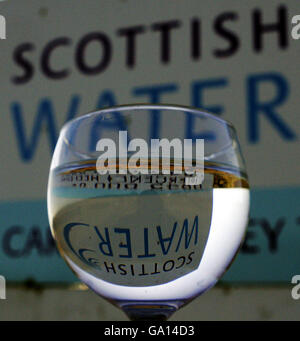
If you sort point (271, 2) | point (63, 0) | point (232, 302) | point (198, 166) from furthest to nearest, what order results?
1. point (63, 0)
2. point (271, 2)
3. point (232, 302)
4. point (198, 166)

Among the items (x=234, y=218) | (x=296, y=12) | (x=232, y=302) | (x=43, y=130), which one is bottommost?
(x=232, y=302)

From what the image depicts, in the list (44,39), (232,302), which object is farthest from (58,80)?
(232,302)

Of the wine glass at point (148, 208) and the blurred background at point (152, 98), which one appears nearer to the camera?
the wine glass at point (148, 208)

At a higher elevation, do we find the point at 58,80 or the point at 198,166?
the point at 58,80

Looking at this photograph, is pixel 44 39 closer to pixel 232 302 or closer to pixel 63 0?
pixel 63 0

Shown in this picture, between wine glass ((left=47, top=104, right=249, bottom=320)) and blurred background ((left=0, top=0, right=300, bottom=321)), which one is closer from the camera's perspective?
wine glass ((left=47, top=104, right=249, bottom=320))
